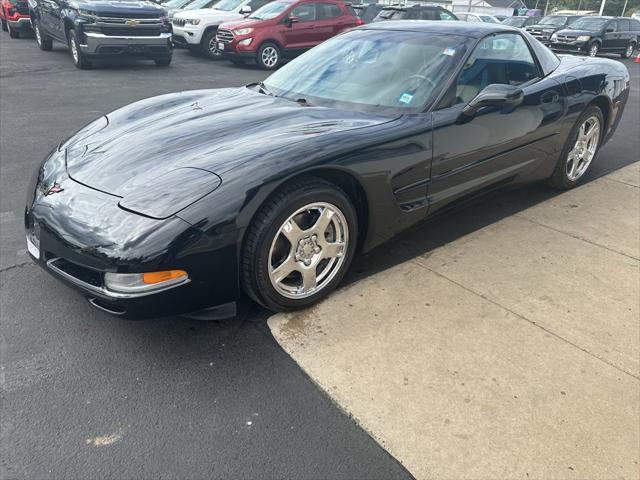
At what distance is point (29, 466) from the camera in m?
1.84

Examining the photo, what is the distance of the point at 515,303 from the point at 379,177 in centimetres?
105

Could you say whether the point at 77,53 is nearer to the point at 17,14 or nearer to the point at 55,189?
the point at 17,14

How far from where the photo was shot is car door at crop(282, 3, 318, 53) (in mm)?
11760

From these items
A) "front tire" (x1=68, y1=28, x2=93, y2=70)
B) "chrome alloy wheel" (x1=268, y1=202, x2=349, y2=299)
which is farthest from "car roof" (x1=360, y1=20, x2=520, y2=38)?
"front tire" (x1=68, y1=28, x2=93, y2=70)

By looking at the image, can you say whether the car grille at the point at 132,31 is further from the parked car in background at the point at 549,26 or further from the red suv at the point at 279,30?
the parked car in background at the point at 549,26

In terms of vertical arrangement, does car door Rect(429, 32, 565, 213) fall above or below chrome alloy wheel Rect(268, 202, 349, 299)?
above

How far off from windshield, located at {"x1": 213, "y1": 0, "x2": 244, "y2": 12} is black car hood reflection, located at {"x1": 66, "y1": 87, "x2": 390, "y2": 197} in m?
11.6

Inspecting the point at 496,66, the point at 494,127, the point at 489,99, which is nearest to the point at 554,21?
the point at 496,66

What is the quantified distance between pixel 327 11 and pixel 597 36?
Result: 10.9 meters

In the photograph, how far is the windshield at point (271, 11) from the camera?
11.7 m

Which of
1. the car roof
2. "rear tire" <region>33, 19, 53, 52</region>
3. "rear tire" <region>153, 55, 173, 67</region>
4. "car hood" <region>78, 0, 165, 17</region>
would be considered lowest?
"rear tire" <region>153, 55, 173, 67</region>

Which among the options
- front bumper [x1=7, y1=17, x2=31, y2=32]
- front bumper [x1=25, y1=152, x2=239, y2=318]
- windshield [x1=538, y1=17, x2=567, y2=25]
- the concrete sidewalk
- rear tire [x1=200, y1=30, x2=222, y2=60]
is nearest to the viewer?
the concrete sidewalk

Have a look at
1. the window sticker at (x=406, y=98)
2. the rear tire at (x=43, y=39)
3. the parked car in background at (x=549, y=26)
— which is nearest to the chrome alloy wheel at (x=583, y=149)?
the window sticker at (x=406, y=98)

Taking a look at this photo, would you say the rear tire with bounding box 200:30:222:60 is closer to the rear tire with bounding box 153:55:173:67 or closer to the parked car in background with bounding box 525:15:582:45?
the rear tire with bounding box 153:55:173:67
